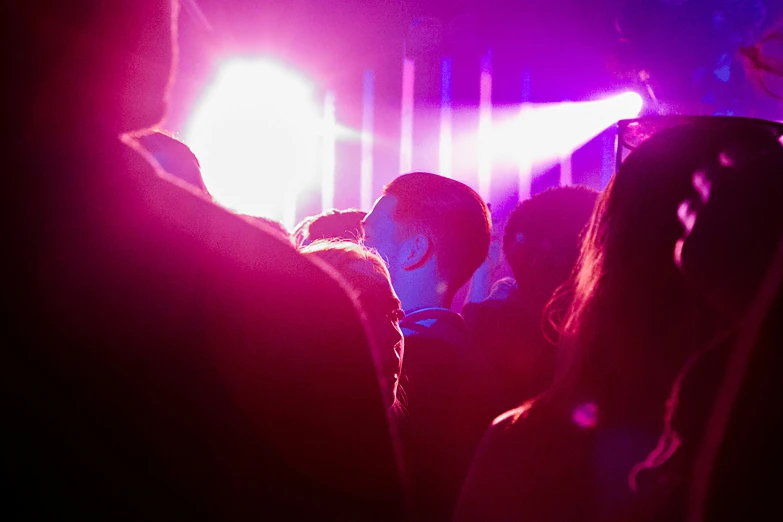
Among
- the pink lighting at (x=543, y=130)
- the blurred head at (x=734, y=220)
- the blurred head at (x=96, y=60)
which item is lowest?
the blurred head at (x=734, y=220)

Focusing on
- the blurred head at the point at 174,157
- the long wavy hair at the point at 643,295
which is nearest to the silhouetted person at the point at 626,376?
the long wavy hair at the point at 643,295

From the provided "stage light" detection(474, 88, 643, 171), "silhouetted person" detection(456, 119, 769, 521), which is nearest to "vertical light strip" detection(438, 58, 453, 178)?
"stage light" detection(474, 88, 643, 171)

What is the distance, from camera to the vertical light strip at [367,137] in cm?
702

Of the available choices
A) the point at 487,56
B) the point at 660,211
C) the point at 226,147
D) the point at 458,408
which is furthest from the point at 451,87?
the point at 660,211

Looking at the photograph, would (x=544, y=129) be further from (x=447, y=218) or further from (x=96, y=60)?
(x=96, y=60)

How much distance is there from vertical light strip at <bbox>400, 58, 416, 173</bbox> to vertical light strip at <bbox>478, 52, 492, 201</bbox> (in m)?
0.82

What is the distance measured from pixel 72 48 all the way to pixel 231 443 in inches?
17.2

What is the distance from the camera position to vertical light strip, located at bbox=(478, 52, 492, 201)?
691 cm

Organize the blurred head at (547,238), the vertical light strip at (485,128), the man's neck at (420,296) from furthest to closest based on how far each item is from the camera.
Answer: the vertical light strip at (485,128)
the man's neck at (420,296)
the blurred head at (547,238)

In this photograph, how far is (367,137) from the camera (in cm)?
711

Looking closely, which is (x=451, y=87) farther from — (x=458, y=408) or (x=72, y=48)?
(x=72, y=48)

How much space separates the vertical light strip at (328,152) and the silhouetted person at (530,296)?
484 centimetres

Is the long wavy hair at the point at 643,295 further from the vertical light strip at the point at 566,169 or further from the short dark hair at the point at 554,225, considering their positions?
the vertical light strip at the point at 566,169

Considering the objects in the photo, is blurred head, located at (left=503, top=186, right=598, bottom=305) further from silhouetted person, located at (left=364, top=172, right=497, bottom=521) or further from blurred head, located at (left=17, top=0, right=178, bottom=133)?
blurred head, located at (left=17, top=0, right=178, bottom=133)
